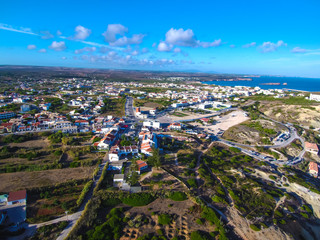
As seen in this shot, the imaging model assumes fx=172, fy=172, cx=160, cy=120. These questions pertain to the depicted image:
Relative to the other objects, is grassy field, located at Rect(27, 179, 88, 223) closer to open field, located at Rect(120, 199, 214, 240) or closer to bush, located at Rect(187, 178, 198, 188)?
open field, located at Rect(120, 199, 214, 240)

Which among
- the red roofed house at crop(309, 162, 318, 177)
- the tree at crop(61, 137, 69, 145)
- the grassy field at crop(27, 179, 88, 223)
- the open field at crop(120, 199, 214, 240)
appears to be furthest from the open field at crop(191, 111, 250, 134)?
the grassy field at crop(27, 179, 88, 223)

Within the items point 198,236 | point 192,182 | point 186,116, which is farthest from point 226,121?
point 198,236

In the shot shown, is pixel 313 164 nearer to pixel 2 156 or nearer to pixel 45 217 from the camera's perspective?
pixel 45 217

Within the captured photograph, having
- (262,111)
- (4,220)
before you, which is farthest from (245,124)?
(4,220)

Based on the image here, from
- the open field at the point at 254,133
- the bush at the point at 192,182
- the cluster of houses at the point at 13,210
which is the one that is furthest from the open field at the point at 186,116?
the cluster of houses at the point at 13,210

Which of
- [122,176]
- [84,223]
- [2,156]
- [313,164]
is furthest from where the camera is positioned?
[313,164]

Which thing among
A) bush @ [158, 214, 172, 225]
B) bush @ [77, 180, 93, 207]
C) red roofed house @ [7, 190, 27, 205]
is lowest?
bush @ [158, 214, 172, 225]
